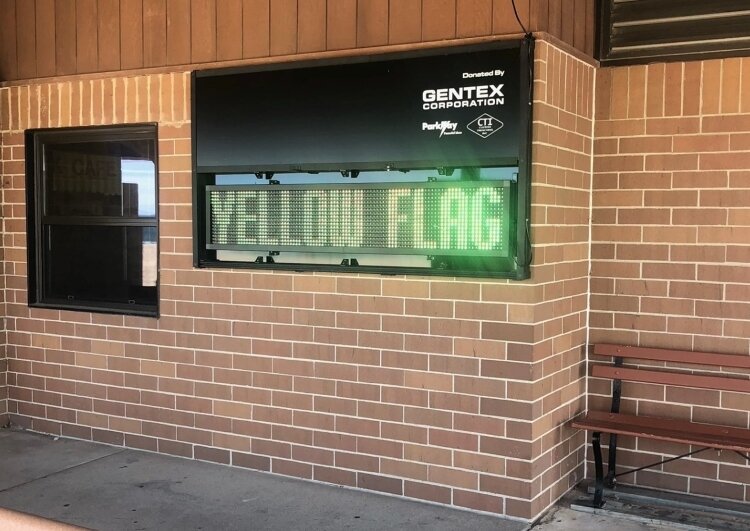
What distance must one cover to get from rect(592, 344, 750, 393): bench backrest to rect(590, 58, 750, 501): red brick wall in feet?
0.30

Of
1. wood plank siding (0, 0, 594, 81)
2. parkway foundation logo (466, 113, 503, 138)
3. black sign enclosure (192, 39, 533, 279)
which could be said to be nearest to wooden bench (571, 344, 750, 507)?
black sign enclosure (192, 39, 533, 279)

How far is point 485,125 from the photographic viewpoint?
4.57m

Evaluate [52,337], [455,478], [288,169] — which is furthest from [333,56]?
[52,337]

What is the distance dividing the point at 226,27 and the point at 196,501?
294cm

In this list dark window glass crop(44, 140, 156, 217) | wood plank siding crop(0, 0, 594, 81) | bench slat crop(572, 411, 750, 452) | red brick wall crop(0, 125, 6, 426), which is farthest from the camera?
red brick wall crop(0, 125, 6, 426)

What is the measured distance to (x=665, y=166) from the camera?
499 cm

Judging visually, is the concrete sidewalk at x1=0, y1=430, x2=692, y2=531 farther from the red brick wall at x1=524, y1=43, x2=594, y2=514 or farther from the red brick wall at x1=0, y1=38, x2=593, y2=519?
the red brick wall at x1=524, y1=43, x2=594, y2=514

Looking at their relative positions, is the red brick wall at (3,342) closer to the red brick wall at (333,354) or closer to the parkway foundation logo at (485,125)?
the red brick wall at (333,354)

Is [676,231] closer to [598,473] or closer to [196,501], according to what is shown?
[598,473]

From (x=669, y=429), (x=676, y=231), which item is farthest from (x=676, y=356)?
(x=676, y=231)

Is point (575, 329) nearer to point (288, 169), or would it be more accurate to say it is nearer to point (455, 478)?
point (455, 478)

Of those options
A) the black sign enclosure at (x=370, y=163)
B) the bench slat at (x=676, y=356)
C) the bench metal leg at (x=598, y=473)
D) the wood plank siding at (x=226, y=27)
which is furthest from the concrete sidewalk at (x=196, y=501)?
the wood plank siding at (x=226, y=27)

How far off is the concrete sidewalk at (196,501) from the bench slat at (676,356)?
96 centimetres

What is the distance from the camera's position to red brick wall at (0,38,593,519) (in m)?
4.64
